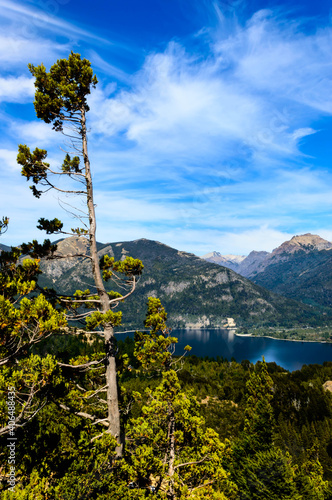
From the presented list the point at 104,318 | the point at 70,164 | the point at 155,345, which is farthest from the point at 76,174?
the point at 155,345

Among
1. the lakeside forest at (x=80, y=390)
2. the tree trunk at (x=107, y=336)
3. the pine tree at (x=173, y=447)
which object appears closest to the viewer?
the lakeside forest at (x=80, y=390)

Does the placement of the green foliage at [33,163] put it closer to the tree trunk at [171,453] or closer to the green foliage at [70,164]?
the green foliage at [70,164]

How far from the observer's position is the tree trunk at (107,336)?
10.1 m

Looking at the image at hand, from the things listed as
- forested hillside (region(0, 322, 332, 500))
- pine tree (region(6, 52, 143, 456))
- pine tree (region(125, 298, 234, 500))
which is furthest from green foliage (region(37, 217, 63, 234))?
pine tree (region(125, 298, 234, 500))

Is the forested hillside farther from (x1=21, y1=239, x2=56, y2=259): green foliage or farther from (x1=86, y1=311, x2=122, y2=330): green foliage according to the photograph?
(x1=21, y1=239, x2=56, y2=259): green foliage

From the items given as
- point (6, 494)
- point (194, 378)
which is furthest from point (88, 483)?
point (194, 378)

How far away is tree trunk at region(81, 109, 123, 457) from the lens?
10.1 metres

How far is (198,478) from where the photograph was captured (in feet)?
47.9

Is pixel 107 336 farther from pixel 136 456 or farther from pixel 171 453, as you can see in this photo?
pixel 171 453

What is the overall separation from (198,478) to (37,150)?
18.3m

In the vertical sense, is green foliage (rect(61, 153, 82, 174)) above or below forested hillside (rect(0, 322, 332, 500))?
above

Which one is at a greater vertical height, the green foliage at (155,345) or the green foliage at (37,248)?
the green foliage at (37,248)

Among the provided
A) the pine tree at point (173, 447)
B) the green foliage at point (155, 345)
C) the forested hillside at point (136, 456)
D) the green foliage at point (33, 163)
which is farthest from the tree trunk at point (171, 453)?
the green foliage at point (33, 163)

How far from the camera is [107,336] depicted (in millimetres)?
10508
